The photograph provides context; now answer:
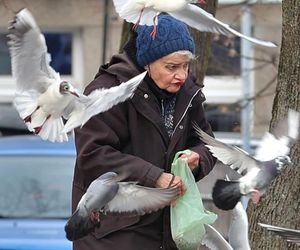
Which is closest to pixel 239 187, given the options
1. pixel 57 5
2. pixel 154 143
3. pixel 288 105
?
pixel 154 143

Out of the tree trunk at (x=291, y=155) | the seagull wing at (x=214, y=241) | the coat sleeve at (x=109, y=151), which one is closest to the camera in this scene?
the coat sleeve at (x=109, y=151)

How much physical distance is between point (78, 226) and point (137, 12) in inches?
35.9

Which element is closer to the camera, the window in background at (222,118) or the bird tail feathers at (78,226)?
the bird tail feathers at (78,226)

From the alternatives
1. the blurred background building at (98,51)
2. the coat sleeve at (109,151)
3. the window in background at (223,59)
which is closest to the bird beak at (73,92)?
the coat sleeve at (109,151)

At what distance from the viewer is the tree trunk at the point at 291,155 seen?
5.27 meters

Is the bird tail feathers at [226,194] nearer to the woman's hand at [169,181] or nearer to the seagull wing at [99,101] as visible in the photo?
the woman's hand at [169,181]

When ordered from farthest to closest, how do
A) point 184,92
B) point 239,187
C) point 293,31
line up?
1. point 293,31
2. point 184,92
3. point 239,187

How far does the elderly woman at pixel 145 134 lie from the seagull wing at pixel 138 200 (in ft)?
0.11

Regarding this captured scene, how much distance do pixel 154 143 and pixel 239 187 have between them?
42cm

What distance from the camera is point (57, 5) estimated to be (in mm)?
15523

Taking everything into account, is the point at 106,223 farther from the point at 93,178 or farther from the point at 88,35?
the point at 88,35

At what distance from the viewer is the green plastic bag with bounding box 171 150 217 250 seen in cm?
424

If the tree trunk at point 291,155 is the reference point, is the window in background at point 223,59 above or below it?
below

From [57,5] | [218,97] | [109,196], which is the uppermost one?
[109,196]
